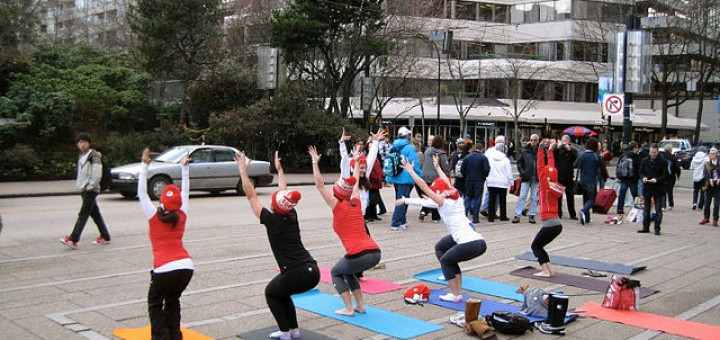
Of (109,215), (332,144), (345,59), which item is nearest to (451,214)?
(109,215)

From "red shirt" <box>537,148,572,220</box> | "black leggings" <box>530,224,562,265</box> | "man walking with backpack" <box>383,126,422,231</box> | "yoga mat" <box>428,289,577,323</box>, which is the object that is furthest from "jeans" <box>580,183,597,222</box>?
"yoga mat" <box>428,289,577,323</box>

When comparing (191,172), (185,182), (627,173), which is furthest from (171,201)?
(191,172)

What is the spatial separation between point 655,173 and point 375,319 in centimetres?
864

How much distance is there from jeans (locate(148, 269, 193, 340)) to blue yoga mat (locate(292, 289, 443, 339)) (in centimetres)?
188

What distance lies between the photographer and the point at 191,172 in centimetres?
1942

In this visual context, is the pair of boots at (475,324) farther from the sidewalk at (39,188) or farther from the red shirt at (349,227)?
the sidewalk at (39,188)

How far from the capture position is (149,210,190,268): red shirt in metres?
5.74

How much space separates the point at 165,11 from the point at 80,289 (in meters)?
29.0

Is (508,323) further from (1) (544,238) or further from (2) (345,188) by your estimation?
(1) (544,238)

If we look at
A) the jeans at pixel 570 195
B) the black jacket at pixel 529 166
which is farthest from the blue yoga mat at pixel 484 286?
the jeans at pixel 570 195

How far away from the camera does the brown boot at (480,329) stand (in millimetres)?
6399

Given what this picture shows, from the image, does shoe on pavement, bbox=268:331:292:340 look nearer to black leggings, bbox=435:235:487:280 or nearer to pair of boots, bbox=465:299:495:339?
pair of boots, bbox=465:299:495:339

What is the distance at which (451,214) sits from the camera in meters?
7.58

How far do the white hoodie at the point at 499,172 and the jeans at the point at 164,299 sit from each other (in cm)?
1036
